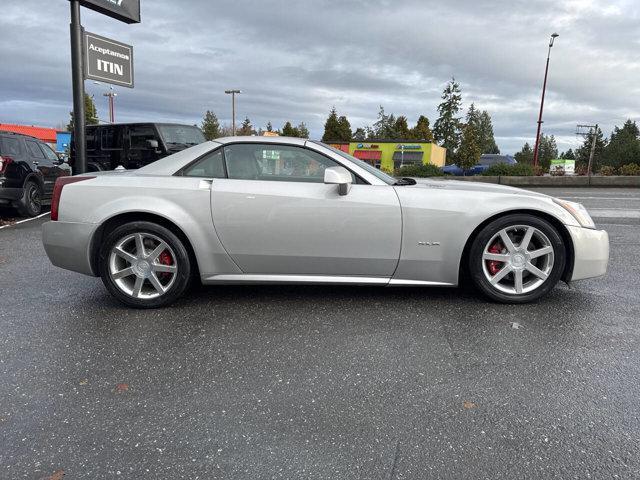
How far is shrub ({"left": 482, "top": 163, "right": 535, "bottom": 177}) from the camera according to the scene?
1992 cm

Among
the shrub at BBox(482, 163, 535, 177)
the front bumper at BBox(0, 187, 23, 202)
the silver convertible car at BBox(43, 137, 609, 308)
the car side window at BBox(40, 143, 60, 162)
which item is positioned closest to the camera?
the silver convertible car at BBox(43, 137, 609, 308)

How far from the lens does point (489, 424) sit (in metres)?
2.18

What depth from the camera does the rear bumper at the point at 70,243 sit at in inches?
148

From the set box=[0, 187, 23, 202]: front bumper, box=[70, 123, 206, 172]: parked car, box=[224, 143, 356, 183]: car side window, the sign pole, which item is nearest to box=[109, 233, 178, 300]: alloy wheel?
box=[224, 143, 356, 183]: car side window

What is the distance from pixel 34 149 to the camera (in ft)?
30.8

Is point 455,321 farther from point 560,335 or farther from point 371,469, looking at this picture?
point 371,469

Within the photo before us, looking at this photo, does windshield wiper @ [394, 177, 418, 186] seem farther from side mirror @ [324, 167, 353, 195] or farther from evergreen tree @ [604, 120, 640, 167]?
evergreen tree @ [604, 120, 640, 167]

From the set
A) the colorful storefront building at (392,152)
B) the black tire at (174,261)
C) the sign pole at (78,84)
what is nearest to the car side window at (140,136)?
the sign pole at (78,84)

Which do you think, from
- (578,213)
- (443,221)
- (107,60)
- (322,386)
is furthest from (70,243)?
(107,60)

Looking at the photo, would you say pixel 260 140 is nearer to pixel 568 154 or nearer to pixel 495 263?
pixel 495 263

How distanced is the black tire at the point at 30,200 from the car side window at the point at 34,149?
0.60 meters

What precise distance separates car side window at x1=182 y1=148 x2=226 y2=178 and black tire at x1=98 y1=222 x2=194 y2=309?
1.66ft

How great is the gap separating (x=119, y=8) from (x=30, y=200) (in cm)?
404

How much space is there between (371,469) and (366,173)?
2424 millimetres
